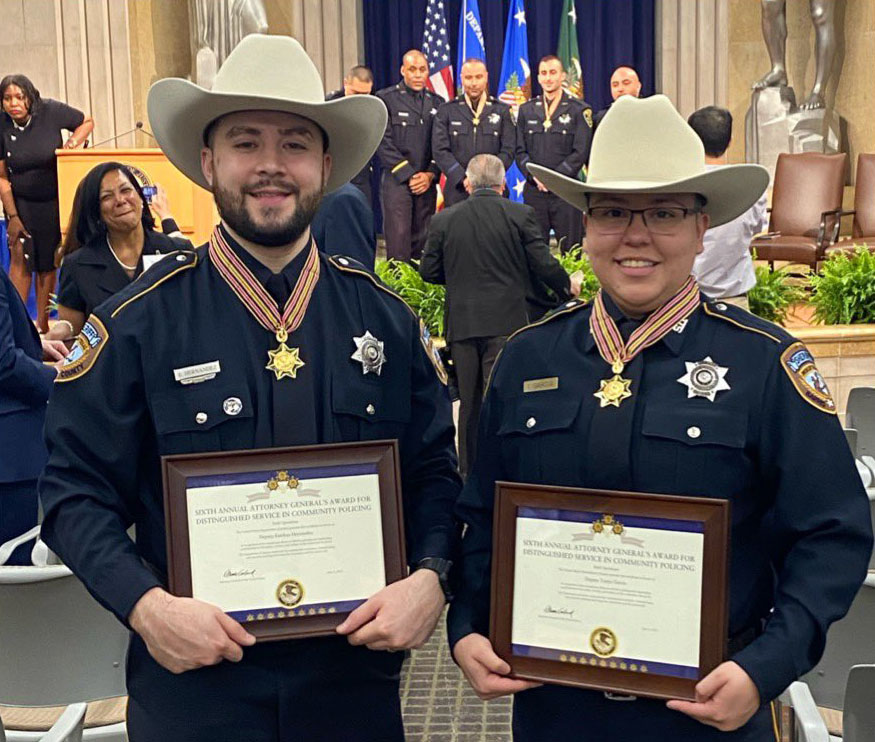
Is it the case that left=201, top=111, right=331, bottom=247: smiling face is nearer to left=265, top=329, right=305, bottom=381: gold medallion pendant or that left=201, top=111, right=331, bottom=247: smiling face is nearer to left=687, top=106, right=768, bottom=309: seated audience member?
left=265, top=329, right=305, bottom=381: gold medallion pendant

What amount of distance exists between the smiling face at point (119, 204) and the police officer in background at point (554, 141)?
18.7 feet

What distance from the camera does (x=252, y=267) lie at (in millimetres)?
1955

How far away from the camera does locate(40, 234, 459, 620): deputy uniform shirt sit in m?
1.85

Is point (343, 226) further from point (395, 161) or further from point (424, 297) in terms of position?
point (395, 161)

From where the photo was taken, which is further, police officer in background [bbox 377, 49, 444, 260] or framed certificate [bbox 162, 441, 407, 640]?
police officer in background [bbox 377, 49, 444, 260]

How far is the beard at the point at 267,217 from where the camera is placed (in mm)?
1890

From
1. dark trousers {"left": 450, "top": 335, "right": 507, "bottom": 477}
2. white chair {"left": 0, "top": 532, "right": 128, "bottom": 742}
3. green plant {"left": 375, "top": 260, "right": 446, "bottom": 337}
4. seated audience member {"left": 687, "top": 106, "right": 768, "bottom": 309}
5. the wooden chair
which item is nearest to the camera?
white chair {"left": 0, "top": 532, "right": 128, "bottom": 742}

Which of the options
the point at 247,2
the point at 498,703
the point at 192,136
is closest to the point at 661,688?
the point at 192,136

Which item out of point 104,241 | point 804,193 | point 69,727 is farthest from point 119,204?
point 804,193

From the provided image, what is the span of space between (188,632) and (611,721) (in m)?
0.61

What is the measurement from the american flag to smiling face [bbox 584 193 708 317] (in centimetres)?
1104

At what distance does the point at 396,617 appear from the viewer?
5.84 ft

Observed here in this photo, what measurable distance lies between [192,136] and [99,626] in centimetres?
104

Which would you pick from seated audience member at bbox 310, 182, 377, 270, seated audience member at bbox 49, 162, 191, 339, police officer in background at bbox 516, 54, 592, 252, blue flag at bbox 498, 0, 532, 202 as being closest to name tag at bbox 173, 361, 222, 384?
seated audience member at bbox 49, 162, 191, 339
